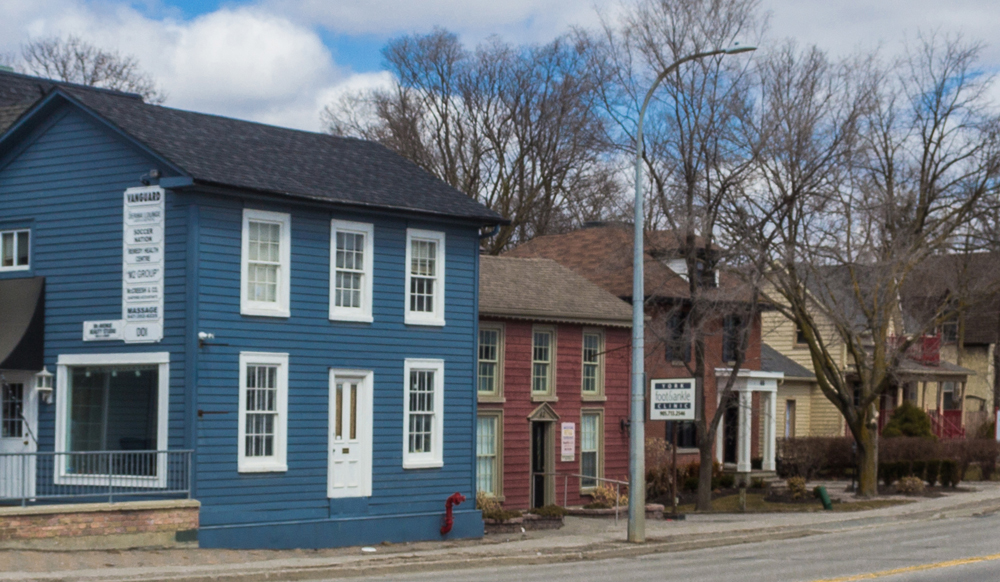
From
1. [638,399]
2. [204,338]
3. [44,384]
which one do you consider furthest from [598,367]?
[44,384]

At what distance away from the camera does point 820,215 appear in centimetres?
3186

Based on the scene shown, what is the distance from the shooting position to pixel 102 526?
19141mm

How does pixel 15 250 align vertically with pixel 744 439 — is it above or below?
above

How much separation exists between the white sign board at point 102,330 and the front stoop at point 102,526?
317 centimetres

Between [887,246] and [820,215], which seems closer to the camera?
[820,215]

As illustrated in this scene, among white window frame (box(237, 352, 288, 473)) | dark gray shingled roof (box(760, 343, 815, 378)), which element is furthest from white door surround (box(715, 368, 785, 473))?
white window frame (box(237, 352, 288, 473))

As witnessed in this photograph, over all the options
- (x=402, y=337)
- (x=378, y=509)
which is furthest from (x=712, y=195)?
(x=378, y=509)

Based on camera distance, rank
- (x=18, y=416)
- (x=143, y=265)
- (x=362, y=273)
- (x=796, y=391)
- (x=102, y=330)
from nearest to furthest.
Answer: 1. (x=143, y=265)
2. (x=102, y=330)
3. (x=18, y=416)
4. (x=362, y=273)
5. (x=796, y=391)

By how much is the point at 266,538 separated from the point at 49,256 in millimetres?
6449

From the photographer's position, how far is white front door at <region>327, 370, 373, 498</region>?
893 inches

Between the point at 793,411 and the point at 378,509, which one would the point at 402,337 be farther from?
the point at 793,411

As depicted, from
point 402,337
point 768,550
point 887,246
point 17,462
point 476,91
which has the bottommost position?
point 768,550

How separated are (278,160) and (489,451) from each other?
34.2 feet

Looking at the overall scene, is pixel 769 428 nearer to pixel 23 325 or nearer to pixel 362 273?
pixel 362 273
